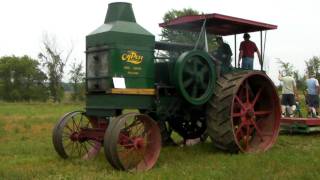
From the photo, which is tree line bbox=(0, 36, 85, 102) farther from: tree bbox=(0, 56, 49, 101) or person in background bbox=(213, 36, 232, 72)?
person in background bbox=(213, 36, 232, 72)

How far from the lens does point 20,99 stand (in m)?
69.9

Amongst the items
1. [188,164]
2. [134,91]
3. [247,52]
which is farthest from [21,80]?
[188,164]

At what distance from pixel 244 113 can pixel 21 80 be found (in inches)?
2664

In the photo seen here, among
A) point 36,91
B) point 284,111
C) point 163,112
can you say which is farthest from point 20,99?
point 163,112

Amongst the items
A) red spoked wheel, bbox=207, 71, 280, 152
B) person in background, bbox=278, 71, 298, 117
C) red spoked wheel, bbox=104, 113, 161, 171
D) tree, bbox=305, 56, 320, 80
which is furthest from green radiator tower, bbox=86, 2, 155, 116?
tree, bbox=305, 56, 320, 80

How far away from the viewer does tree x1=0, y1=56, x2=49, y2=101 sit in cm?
6994

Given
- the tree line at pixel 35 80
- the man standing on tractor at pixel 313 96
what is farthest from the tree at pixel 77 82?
the man standing on tractor at pixel 313 96

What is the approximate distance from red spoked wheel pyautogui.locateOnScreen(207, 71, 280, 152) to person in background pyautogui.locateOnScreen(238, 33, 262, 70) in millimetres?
584

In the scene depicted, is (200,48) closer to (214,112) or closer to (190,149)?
(214,112)

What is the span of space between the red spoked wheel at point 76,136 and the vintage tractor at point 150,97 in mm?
17

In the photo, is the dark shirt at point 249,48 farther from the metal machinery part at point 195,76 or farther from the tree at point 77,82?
the tree at point 77,82

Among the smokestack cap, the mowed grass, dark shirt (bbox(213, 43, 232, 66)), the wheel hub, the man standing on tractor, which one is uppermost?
the smokestack cap

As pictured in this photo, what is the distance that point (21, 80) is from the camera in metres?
73.8

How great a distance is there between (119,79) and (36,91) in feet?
211
